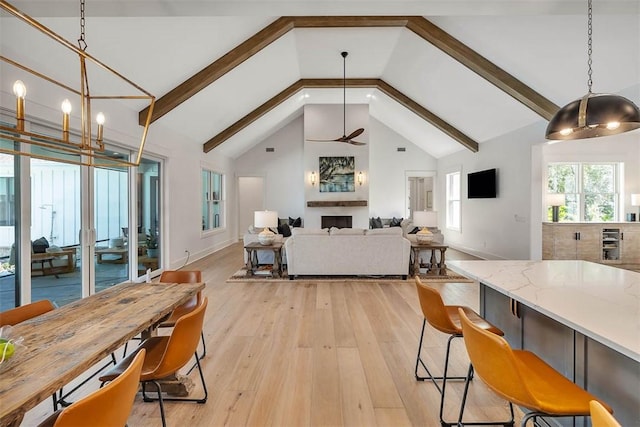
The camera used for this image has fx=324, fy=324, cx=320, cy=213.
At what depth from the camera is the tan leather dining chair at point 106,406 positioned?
894 millimetres

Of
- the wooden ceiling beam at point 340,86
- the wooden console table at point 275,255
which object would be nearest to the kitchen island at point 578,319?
the wooden console table at point 275,255

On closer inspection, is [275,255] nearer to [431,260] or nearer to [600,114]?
[431,260]

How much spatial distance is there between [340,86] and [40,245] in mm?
6272

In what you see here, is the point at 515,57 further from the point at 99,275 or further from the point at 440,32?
the point at 99,275

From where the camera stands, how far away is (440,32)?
4.71 meters

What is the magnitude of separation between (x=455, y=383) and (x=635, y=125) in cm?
196

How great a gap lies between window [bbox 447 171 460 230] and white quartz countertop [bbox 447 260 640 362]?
6.91 meters

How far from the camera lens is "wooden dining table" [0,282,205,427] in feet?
3.25

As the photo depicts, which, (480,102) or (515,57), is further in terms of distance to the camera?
(480,102)

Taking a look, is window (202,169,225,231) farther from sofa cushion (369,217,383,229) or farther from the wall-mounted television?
the wall-mounted television

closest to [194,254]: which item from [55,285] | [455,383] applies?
[55,285]

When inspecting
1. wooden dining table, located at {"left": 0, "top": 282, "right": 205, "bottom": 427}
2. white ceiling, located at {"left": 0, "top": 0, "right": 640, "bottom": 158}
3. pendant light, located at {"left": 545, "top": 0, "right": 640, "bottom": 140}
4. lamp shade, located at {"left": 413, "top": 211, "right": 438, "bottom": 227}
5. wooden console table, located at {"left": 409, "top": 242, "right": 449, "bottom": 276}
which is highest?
white ceiling, located at {"left": 0, "top": 0, "right": 640, "bottom": 158}

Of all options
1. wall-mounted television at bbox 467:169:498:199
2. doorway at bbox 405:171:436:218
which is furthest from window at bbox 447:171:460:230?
wall-mounted television at bbox 467:169:498:199

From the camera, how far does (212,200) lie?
28.1 feet
